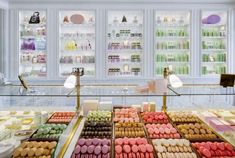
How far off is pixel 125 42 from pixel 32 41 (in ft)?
6.52

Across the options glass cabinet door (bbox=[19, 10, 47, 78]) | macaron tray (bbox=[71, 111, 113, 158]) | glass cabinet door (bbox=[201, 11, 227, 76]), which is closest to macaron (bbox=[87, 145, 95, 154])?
macaron tray (bbox=[71, 111, 113, 158])

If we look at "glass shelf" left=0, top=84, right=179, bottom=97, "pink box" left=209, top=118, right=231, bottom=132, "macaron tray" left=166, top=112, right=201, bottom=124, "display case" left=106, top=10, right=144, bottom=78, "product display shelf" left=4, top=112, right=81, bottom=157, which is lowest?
"product display shelf" left=4, top=112, right=81, bottom=157

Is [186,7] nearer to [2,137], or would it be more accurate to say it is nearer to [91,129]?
[91,129]

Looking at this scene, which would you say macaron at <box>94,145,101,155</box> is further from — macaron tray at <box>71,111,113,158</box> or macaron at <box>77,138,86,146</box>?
macaron at <box>77,138,86,146</box>

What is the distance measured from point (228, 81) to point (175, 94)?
2.75 ft

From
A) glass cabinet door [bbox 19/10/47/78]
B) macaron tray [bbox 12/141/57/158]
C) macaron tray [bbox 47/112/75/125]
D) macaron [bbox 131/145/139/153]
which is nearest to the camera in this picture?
macaron tray [bbox 12/141/57/158]

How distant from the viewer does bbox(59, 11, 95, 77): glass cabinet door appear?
5914 mm

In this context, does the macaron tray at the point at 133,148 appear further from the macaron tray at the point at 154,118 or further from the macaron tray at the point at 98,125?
the macaron tray at the point at 154,118

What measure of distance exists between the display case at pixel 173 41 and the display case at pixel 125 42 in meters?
0.39

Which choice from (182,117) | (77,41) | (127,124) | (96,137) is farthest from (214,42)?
(96,137)

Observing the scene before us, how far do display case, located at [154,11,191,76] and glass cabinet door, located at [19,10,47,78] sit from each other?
242cm

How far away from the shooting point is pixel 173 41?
6.11 m

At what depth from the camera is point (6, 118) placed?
2.85m

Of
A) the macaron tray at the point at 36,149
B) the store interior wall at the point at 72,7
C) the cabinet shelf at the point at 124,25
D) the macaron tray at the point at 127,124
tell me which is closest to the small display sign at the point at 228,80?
the macaron tray at the point at 127,124
